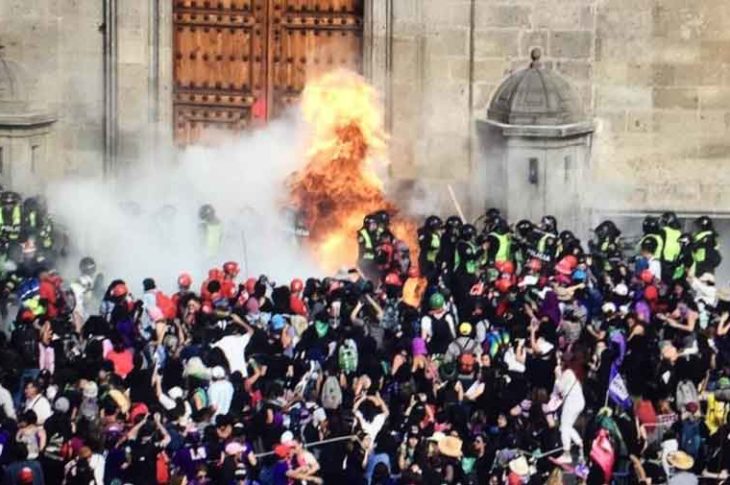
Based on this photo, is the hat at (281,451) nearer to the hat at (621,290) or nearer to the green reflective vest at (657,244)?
the hat at (621,290)

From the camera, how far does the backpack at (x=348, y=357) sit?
26797 mm

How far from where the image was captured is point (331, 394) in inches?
1033

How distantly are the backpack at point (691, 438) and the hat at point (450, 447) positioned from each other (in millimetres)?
1827

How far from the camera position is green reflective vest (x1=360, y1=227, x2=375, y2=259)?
31.1 m

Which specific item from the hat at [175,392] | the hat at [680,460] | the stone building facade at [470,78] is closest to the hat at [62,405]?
the hat at [175,392]

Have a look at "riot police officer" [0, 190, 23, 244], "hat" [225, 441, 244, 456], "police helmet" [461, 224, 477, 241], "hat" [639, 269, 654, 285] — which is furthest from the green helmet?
"riot police officer" [0, 190, 23, 244]

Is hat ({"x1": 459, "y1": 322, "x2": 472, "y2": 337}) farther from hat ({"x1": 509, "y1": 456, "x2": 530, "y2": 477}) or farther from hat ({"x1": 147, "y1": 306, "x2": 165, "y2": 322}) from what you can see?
hat ({"x1": 509, "y1": 456, "x2": 530, "y2": 477})

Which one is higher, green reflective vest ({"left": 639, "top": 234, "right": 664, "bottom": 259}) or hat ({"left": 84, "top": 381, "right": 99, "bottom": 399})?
green reflective vest ({"left": 639, "top": 234, "right": 664, "bottom": 259})

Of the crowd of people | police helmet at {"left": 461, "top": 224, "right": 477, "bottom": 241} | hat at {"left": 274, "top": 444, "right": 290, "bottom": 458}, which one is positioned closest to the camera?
hat at {"left": 274, "top": 444, "right": 290, "bottom": 458}

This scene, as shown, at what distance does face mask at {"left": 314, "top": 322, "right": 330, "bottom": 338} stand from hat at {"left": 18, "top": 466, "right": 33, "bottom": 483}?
4.22 m

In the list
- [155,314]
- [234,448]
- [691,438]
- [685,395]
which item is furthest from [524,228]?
[234,448]

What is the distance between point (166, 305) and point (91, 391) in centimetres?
320

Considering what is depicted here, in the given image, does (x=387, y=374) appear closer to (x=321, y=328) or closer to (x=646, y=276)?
(x=321, y=328)

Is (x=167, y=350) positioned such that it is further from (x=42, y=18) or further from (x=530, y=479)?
(x=42, y=18)
